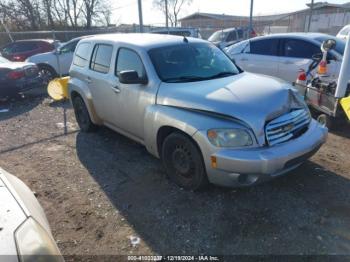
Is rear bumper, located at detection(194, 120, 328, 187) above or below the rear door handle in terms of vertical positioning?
below

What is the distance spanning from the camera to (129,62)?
443 cm

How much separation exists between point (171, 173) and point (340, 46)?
5777 mm

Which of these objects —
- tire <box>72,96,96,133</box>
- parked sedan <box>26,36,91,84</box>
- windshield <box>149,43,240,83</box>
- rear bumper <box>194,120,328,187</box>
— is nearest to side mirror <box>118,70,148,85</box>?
windshield <box>149,43,240,83</box>

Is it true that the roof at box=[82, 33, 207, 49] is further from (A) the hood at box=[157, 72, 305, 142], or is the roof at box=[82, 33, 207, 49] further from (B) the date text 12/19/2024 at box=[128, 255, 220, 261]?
(B) the date text 12/19/2024 at box=[128, 255, 220, 261]

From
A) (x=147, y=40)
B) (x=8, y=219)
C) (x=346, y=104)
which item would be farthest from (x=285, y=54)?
(x=8, y=219)

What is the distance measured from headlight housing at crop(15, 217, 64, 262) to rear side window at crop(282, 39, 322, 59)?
7.04m

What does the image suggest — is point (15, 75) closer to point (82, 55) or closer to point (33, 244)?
point (82, 55)

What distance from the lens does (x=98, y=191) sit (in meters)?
3.99

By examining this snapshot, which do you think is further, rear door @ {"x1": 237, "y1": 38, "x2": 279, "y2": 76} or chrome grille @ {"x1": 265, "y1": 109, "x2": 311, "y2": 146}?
rear door @ {"x1": 237, "y1": 38, "x2": 279, "y2": 76}

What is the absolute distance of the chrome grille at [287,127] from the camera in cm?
321

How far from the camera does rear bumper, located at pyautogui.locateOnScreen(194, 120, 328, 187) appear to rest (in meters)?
3.06

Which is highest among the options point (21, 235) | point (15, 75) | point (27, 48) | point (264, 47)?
point (264, 47)

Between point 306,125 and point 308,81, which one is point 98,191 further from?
point 308,81

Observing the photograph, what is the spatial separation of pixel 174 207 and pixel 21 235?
2003mm
